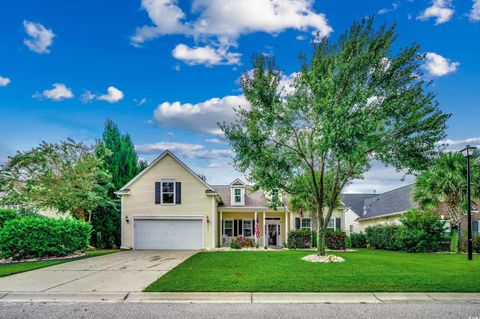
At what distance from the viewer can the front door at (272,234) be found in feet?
104

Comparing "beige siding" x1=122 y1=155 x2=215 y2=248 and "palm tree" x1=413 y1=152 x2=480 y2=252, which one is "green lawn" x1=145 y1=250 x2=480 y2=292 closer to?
"palm tree" x1=413 y1=152 x2=480 y2=252

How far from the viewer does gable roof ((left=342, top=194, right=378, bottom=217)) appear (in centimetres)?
4156

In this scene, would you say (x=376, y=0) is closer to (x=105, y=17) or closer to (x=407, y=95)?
(x=407, y=95)

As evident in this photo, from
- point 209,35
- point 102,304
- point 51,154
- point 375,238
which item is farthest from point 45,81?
point 375,238

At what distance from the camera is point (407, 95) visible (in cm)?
1569

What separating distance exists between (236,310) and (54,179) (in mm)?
20984

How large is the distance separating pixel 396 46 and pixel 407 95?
84.3 inches

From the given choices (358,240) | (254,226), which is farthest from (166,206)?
(358,240)

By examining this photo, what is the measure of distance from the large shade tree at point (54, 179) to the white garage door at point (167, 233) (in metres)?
3.28

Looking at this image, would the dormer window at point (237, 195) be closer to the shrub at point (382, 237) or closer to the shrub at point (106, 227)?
the shrub at point (106, 227)

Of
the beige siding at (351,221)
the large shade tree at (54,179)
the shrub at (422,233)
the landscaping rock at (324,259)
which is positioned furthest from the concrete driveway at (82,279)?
the beige siding at (351,221)

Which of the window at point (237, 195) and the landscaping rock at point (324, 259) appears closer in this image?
the landscaping rock at point (324, 259)

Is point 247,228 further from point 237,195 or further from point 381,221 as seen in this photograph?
point 381,221

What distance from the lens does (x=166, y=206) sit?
87.6 ft
